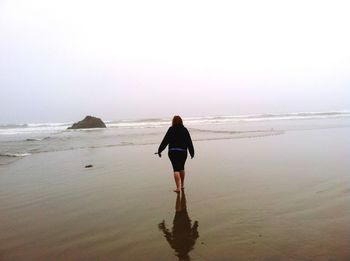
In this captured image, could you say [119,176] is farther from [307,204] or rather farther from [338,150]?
[338,150]

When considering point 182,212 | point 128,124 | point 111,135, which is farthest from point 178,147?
point 128,124

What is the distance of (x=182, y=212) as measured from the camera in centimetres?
681

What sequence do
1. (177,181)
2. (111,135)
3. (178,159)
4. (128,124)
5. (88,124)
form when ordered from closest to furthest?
(177,181), (178,159), (111,135), (88,124), (128,124)

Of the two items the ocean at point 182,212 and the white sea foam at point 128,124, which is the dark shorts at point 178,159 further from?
the white sea foam at point 128,124

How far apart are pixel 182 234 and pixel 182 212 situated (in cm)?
129

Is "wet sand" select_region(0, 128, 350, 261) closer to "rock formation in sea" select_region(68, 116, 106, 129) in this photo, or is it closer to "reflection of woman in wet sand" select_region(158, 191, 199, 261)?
"reflection of woman in wet sand" select_region(158, 191, 199, 261)

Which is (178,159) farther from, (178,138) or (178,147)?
(178,138)

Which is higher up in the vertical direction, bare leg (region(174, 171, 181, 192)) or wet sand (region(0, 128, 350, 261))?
bare leg (region(174, 171, 181, 192))

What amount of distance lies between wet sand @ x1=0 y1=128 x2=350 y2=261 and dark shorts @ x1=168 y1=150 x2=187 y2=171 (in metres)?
0.58

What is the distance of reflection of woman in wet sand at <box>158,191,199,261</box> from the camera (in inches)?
192

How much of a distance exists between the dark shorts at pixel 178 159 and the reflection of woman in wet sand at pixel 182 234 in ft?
7.14

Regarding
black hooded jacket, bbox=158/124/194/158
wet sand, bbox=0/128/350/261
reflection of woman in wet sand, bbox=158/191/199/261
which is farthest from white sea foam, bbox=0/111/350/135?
reflection of woman in wet sand, bbox=158/191/199/261

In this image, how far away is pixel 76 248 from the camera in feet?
16.6

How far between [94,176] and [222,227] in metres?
6.25
